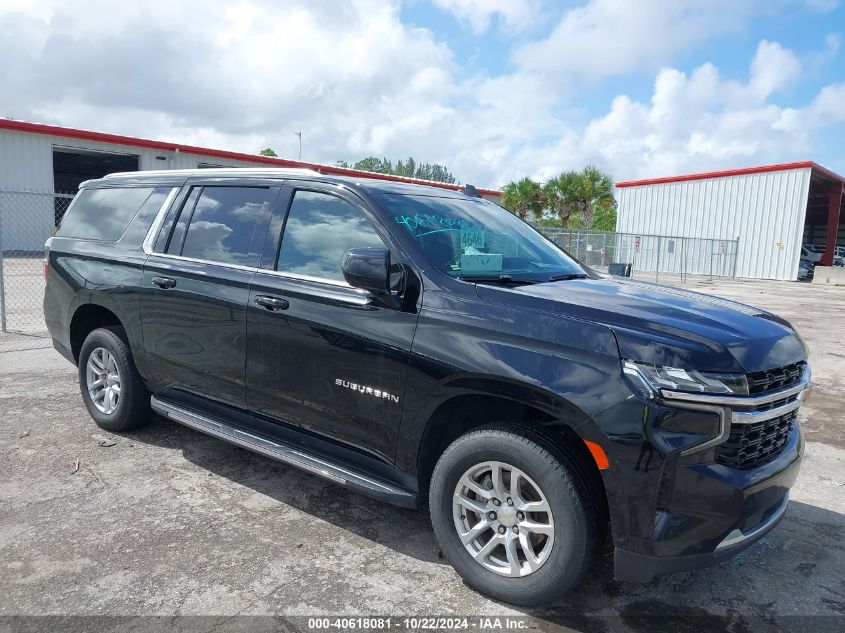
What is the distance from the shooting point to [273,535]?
3.37 m

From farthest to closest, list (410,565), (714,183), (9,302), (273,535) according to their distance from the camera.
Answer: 1. (714,183)
2. (9,302)
3. (273,535)
4. (410,565)

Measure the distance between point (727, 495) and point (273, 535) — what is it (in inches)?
87.7

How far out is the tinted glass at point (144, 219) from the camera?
4441mm

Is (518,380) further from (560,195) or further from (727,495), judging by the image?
(560,195)

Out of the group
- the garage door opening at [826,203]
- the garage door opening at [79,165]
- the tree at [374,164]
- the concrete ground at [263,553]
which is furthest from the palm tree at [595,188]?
the tree at [374,164]

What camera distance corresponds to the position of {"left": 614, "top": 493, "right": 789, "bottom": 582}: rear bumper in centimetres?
244

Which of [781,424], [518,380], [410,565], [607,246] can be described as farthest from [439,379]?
[607,246]

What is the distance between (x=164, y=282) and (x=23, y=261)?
19.7 m

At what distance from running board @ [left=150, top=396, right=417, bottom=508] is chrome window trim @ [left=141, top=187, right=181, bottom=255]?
1083mm

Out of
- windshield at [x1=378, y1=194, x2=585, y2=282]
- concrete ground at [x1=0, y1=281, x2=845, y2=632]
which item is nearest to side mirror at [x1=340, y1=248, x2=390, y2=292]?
windshield at [x1=378, y1=194, x2=585, y2=282]

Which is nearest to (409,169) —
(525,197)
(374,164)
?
(374,164)

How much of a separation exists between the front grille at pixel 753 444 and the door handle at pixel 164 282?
10.8 ft

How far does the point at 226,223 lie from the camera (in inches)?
156

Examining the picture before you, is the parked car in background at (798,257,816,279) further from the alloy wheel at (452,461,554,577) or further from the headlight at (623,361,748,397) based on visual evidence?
the alloy wheel at (452,461,554,577)
